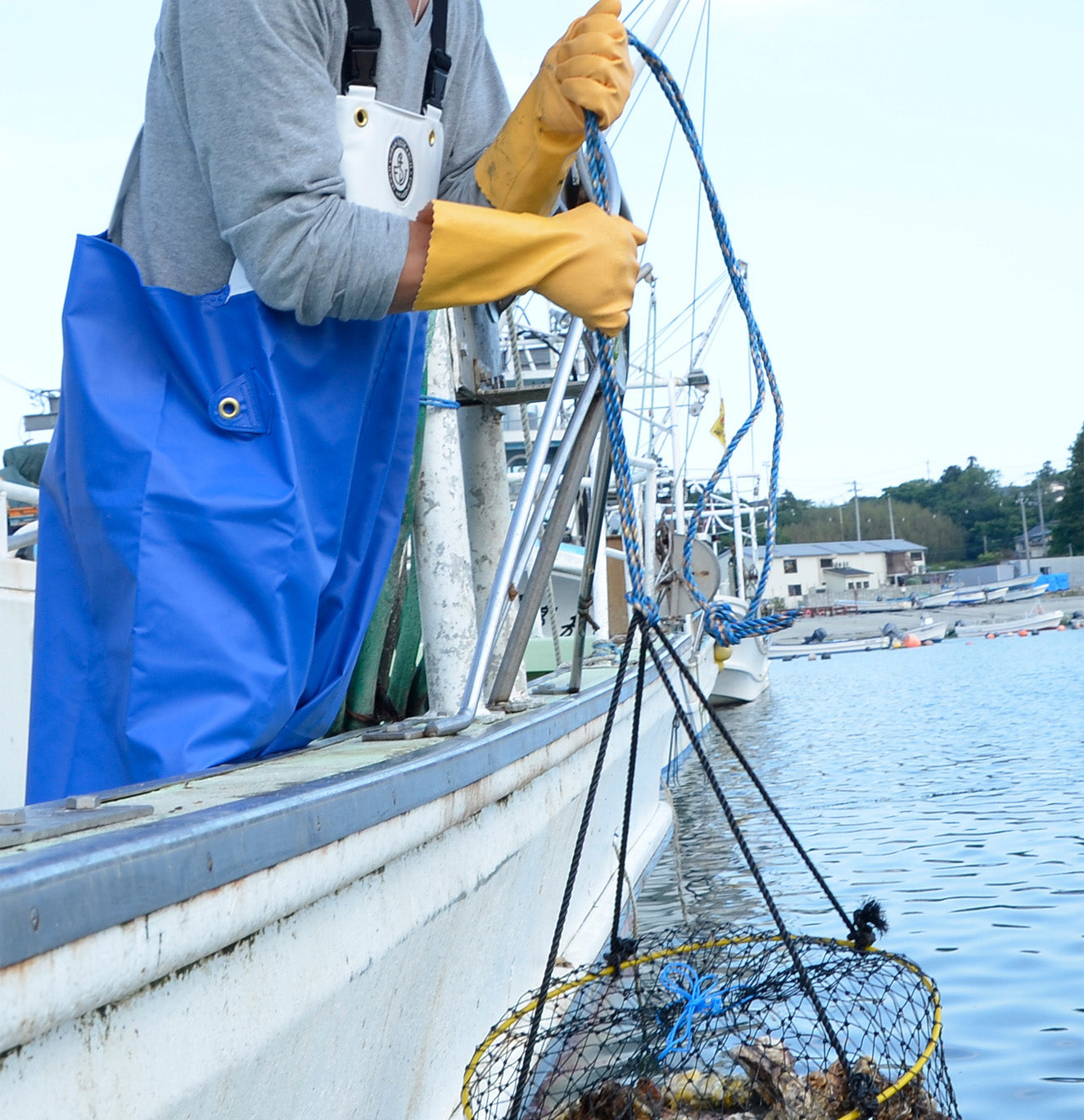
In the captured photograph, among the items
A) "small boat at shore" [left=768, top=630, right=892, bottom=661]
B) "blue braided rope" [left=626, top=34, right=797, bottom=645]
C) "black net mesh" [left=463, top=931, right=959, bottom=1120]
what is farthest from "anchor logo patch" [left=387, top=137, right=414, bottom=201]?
"small boat at shore" [left=768, top=630, right=892, bottom=661]

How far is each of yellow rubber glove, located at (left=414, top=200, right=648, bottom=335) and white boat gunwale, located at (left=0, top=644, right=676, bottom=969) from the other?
69cm

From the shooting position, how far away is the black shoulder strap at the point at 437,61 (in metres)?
2.13

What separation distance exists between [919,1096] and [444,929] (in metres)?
1.09

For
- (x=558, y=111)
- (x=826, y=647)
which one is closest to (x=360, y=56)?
(x=558, y=111)

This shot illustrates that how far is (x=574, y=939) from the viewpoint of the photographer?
329 centimetres

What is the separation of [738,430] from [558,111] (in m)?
0.72

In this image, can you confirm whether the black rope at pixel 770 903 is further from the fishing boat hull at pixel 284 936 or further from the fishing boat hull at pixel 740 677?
the fishing boat hull at pixel 740 677

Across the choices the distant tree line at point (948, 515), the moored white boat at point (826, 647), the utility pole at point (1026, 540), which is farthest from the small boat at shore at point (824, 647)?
the distant tree line at point (948, 515)

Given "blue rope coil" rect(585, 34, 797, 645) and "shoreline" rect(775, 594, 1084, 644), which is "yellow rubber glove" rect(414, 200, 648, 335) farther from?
"shoreline" rect(775, 594, 1084, 644)

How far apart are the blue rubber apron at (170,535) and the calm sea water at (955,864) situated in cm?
243

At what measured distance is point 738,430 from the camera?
2.44m

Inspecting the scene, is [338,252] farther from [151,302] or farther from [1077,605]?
[1077,605]

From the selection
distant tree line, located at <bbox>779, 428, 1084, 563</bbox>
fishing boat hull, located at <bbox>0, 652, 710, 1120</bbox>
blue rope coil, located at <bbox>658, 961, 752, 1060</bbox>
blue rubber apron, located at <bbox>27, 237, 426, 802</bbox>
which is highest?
distant tree line, located at <bbox>779, 428, 1084, 563</bbox>

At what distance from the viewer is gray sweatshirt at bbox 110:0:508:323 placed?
5.65 ft
